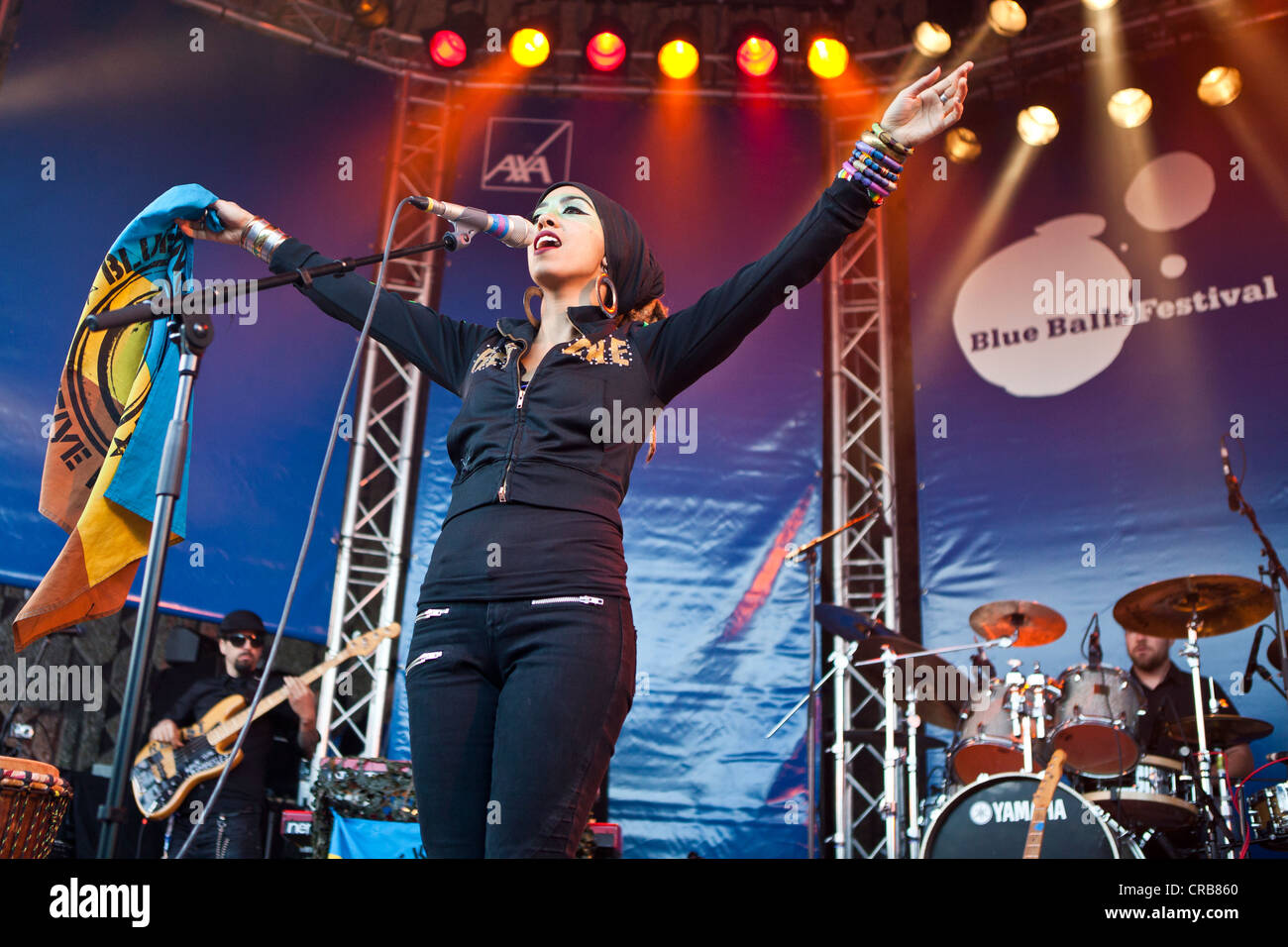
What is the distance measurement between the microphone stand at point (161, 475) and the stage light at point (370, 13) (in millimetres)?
4899

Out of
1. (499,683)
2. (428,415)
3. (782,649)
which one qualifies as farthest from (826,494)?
(499,683)

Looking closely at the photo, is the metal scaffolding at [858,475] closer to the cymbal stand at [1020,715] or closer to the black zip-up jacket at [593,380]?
the cymbal stand at [1020,715]

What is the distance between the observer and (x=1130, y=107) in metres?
6.34

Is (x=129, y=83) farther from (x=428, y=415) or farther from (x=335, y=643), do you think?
(x=335, y=643)

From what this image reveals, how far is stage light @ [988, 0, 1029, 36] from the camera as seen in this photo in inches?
253

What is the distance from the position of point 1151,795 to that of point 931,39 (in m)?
4.43

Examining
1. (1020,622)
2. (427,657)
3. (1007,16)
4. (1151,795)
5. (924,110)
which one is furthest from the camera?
(1007,16)

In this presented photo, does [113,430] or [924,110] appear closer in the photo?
[924,110]

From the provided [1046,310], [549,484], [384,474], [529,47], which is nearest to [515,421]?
[549,484]

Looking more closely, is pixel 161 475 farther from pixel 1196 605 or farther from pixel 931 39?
pixel 931 39

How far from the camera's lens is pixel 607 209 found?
2.27m

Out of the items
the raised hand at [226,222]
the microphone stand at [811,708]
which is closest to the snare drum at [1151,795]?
the microphone stand at [811,708]

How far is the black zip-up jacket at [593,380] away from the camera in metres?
1.92

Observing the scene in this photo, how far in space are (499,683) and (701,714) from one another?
431 cm
